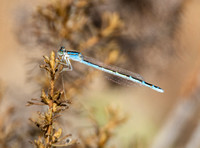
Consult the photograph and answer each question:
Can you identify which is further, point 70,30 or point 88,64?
point 88,64

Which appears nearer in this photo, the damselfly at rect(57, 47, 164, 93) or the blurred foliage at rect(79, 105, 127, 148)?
the blurred foliage at rect(79, 105, 127, 148)

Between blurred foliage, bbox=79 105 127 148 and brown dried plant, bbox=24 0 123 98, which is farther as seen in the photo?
brown dried plant, bbox=24 0 123 98

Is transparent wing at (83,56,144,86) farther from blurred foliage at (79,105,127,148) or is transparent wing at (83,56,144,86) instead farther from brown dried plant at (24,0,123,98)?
blurred foliage at (79,105,127,148)

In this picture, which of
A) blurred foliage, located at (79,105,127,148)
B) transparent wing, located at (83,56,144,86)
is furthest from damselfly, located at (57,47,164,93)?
blurred foliage, located at (79,105,127,148)

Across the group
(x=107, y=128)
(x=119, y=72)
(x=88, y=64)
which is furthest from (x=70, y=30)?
(x=107, y=128)

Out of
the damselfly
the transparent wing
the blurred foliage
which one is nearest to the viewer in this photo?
the blurred foliage

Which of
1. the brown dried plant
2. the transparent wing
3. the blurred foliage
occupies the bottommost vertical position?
the blurred foliage

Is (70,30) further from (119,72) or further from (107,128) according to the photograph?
(107,128)

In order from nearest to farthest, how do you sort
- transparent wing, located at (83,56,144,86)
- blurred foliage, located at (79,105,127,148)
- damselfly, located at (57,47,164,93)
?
blurred foliage, located at (79,105,127,148)
damselfly, located at (57,47,164,93)
transparent wing, located at (83,56,144,86)

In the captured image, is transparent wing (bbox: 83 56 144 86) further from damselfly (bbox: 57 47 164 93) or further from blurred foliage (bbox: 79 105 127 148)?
blurred foliage (bbox: 79 105 127 148)

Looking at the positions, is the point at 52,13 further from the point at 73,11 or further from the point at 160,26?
the point at 160,26

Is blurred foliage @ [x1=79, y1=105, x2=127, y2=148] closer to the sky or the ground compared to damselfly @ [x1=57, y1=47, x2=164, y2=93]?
closer to the ground
